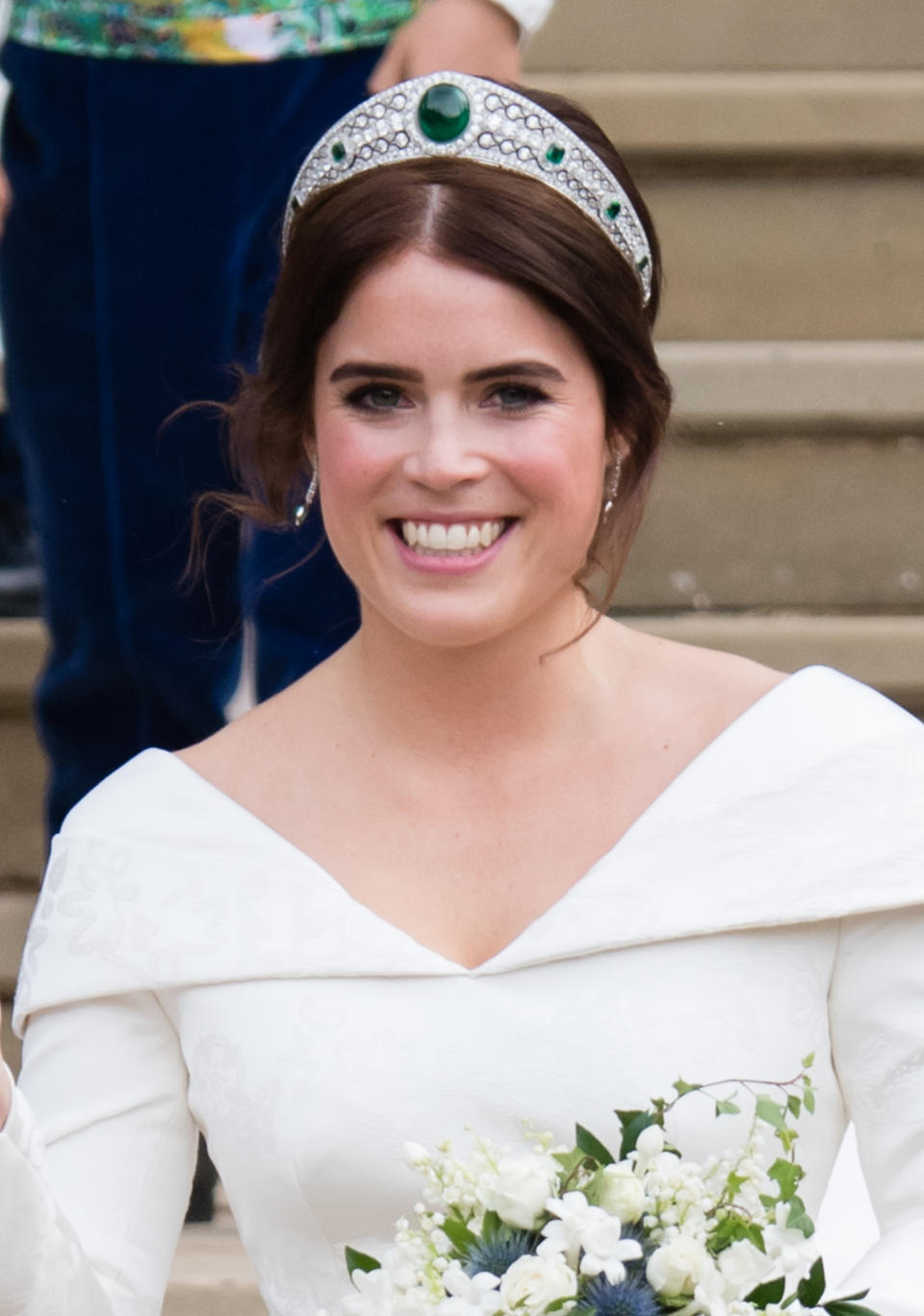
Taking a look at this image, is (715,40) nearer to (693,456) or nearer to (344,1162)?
(693,456)

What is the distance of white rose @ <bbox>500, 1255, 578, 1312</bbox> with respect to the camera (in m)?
1.18

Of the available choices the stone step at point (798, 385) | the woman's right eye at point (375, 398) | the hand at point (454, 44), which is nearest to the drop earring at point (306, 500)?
the woman's right eye at point (375, 398)

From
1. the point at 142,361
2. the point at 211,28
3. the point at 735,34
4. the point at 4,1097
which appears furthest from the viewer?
the point at 735,34

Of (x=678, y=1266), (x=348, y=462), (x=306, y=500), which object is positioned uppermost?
(x=348, y=462)

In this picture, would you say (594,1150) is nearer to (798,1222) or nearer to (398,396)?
(798,1222)

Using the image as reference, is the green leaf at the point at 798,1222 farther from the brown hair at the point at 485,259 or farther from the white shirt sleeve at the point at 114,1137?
the brown hair at the point at 485,259

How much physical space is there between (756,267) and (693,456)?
0.31 metres

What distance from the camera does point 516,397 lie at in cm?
184

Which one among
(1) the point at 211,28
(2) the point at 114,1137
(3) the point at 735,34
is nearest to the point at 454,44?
(1) the point at 211,28

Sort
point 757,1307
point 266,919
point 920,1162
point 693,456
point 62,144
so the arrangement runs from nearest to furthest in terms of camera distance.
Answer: point 757,1307 < point 920,1162 < point 266,919 < point 62,144 < point 693,456

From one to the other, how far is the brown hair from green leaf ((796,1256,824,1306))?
2.82ft

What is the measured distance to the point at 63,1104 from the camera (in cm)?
184

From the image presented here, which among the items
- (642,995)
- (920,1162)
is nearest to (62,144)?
(642,995)

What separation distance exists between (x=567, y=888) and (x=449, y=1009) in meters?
0.17
